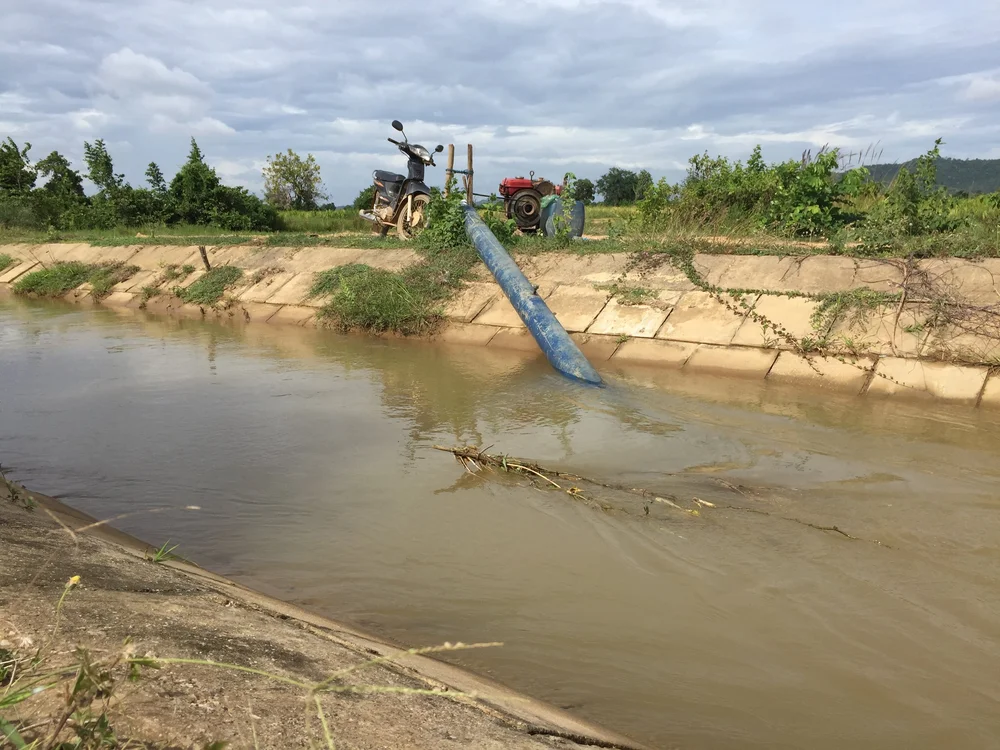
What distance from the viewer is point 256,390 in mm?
6586

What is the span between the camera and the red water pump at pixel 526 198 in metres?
13.3

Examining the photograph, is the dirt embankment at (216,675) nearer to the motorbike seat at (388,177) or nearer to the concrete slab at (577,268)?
the concrete slab at (577,268)

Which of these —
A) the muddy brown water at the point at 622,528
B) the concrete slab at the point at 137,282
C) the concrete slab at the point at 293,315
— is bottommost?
the muddy brown water at the point at 622,528

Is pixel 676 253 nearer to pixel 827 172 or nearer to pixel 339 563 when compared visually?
pixel 827 172

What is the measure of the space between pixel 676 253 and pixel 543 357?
7.50ft

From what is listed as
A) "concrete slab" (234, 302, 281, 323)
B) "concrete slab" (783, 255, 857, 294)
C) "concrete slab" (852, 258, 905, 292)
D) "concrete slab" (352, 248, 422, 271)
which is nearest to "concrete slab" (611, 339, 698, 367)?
"concrete slab" (783, 255, 857, 294)

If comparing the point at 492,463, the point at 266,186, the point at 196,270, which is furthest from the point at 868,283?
the point at 266,186

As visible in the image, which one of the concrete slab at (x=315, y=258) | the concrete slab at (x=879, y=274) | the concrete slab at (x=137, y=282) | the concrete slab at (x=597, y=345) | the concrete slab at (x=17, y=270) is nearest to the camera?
the concrete slab at (x=879, y=274)

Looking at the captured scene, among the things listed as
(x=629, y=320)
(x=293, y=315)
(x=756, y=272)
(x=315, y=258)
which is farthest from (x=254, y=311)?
(x=756, y=272)

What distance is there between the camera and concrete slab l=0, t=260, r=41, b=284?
1573cm

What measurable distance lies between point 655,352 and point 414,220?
6.53 m

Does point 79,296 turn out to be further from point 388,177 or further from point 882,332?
point 882,332

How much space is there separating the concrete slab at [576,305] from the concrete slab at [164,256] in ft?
25.0

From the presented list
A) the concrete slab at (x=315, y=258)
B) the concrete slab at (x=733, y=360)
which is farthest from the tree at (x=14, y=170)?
the concrete slab at (x=733, y=360)
